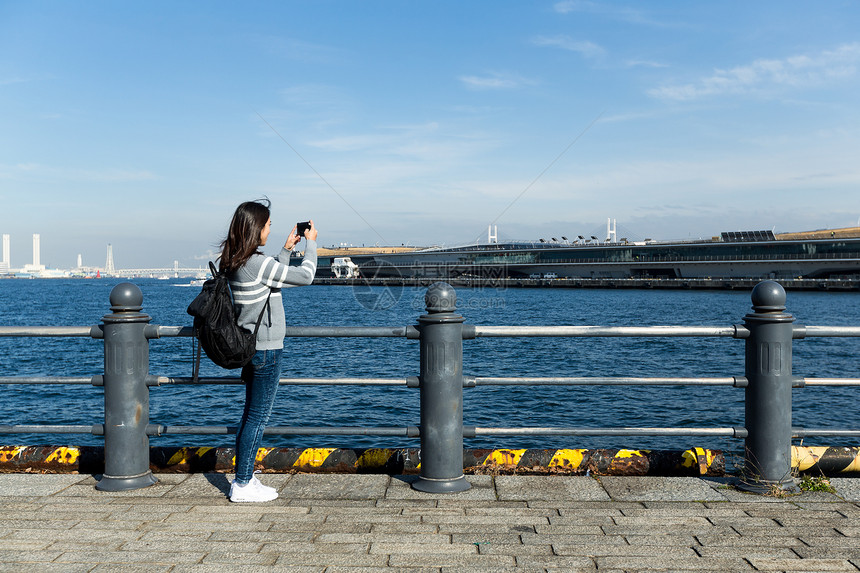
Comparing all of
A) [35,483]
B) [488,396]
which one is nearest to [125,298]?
[35,483]

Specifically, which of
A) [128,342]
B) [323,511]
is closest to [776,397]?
[323,511]

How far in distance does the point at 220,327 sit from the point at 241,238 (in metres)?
0.61

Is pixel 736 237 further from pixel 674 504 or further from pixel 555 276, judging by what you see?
pixel 674 504

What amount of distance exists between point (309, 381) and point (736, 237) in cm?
13630

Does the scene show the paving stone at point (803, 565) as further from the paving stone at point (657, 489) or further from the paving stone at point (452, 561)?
the paving stone at point (452, 561)

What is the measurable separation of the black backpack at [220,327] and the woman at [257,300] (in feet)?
0.39

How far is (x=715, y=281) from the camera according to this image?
111438mm

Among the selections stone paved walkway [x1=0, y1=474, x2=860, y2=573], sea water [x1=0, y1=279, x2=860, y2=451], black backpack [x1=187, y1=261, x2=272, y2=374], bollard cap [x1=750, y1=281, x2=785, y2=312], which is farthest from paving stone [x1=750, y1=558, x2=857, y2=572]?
sea water [x1=0, y1=279, x2=860, y2=451]

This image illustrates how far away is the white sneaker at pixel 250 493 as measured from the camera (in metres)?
4.77

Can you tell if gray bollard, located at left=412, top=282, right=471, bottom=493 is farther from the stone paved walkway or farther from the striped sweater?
the striped sweater

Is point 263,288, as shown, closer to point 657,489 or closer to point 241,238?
point 241,238

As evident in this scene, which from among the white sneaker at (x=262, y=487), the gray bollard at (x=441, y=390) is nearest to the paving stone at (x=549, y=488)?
the gray bollard at (x=441, y=390)

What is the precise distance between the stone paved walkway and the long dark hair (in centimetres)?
166

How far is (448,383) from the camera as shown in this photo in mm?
5125
